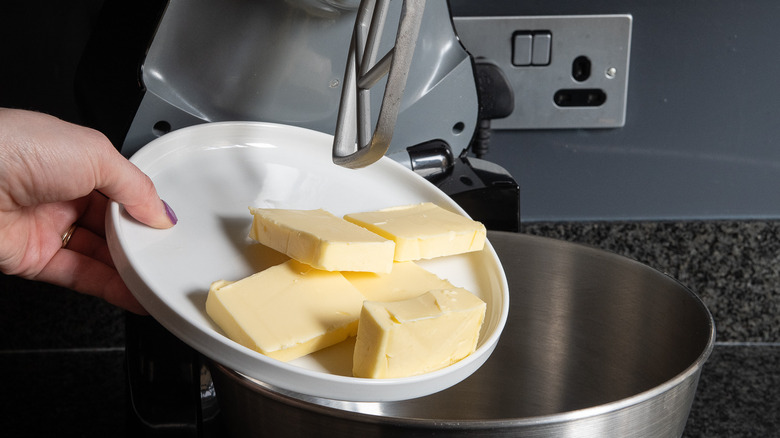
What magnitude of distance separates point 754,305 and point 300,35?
23.1 inches

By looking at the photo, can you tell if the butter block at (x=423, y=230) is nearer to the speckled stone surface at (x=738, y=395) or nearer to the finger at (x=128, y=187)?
the finger at (x=128, y=187)

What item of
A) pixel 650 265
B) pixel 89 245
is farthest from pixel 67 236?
pixel 650 265

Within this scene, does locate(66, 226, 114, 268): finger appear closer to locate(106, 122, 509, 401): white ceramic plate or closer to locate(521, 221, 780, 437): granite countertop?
locate(106, 122, 509, 401): white ceramic plate

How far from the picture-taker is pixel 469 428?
341mm

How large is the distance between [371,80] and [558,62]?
1.22ft

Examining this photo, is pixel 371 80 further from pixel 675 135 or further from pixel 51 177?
pixel 675 135

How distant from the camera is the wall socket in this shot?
0.73 meters

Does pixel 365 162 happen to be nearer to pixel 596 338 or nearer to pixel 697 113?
pixel 596 338

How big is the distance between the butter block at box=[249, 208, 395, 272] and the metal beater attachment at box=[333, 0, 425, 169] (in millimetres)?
42

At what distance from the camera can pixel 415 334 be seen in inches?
15.5

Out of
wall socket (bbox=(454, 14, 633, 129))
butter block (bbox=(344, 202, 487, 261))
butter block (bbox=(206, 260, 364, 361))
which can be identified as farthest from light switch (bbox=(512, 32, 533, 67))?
butter block (bbox=(206, 260, 364, 361))

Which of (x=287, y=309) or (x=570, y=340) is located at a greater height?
(x=287, y=309)

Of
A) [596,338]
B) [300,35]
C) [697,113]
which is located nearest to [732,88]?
[697,113]

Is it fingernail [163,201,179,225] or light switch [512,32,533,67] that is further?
light switch [512,32,533,67]
